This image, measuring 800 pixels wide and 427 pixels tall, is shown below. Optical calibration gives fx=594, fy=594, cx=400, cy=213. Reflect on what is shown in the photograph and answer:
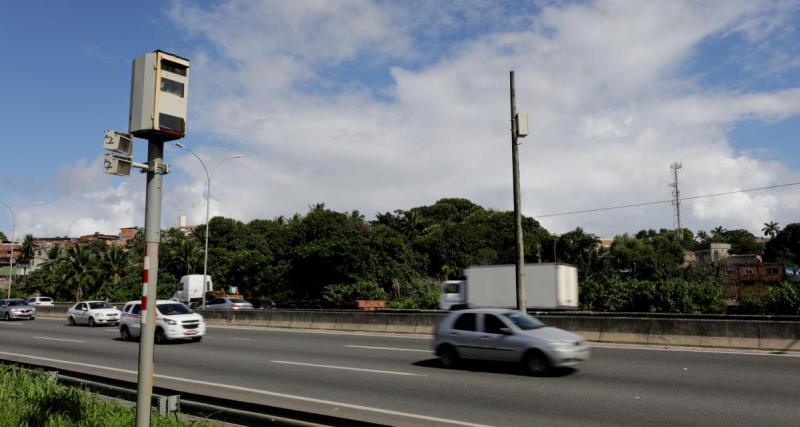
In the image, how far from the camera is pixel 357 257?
58.9m

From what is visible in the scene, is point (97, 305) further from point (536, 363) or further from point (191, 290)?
point (536, 363)

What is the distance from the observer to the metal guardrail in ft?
20.5

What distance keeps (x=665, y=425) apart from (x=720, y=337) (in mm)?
11004

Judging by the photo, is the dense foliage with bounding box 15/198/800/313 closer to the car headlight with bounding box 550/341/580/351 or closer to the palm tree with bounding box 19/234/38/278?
the palm tree with bounding box 19/234/38/278

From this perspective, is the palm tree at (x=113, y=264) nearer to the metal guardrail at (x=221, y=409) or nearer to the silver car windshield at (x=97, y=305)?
the silver car windshield at (x=97, y=305)

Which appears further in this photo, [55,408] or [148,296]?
[55,408]

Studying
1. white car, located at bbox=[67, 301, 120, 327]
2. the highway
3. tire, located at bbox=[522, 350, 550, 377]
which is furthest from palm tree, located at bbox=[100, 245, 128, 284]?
tire, located at bbox=[522, 350, 550, 377]

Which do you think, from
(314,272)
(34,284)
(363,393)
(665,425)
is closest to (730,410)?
(665,425)

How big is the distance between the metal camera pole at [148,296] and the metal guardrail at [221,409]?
4.87ft

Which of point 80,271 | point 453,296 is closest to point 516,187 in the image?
point 453,296

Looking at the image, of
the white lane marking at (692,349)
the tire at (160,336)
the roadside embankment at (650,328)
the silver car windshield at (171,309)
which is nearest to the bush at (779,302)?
the roadside embankment at (650,328)

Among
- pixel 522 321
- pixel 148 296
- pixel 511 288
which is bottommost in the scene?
pixel 522 321

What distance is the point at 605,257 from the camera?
8300cm

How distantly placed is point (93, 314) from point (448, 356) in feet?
83.7
